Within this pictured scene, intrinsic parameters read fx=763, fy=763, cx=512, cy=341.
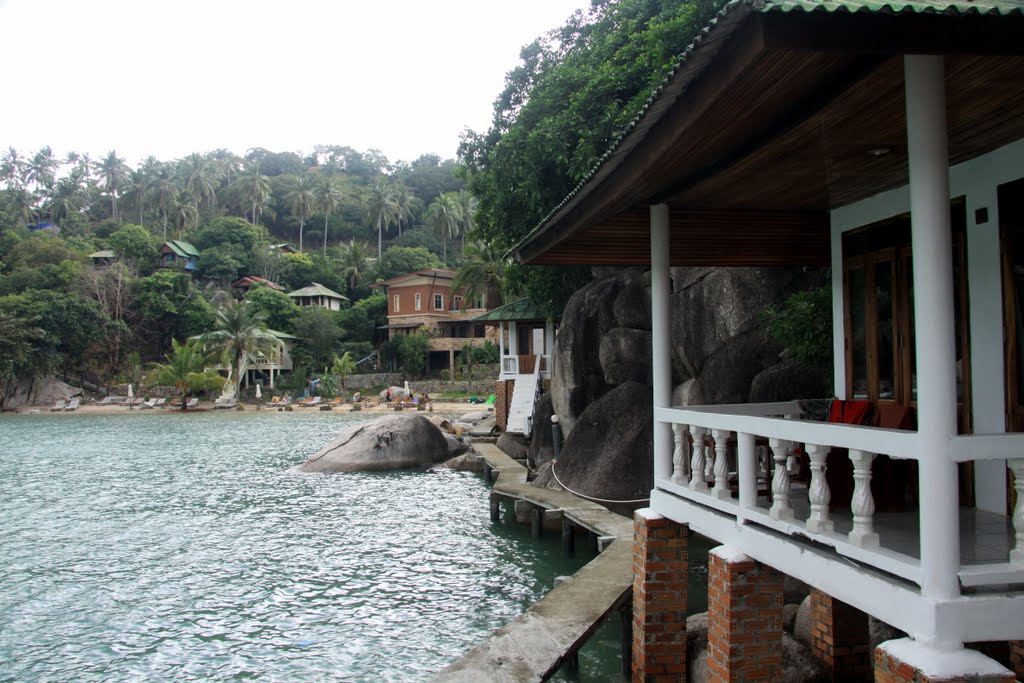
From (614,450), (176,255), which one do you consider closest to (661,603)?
(614,450)

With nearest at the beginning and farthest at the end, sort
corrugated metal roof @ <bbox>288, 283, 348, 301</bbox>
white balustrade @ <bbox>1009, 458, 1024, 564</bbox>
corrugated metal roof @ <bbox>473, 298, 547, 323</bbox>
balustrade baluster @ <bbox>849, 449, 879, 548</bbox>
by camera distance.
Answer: white balustrade @ <bbox>1009, 458, 1024, 564</bbox>
balustrade baluster @ <bbox>849, 449, 879, 548</bbox>
corrugated metal roof @ <bbox>473, 298, 547, 323</bbox>
corrugated metal roof @ <bbox>288, 283, 348, 301</bbox>

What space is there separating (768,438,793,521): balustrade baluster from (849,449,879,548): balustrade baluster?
2.47 feet

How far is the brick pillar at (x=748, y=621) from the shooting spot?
18.1 feet

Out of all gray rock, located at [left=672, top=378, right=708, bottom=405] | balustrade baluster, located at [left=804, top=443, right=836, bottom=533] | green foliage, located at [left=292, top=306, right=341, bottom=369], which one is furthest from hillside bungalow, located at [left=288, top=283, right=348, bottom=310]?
balustrade baluster, located at [left=804, top=443, right=836, bottom=533]

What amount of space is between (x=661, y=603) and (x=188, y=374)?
5090 cm

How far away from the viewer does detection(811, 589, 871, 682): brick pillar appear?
21.3 feet

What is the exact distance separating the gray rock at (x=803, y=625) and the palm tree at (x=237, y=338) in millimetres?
49976

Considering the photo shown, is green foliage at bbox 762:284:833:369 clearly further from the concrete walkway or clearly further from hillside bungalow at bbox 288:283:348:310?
hillside bungalow at bbox 288:283:348:310

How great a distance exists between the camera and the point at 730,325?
12922mm

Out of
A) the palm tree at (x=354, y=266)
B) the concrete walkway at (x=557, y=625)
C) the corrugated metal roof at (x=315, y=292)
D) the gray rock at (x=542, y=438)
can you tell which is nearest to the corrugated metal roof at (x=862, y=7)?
the concrete walkway at (x=557, y=625)

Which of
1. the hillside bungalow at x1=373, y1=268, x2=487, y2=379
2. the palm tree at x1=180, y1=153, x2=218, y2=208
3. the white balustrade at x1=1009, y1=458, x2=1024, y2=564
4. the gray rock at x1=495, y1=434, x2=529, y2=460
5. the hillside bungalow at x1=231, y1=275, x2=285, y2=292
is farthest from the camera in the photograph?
the palm tree at x1=180, y1=153, x2=218, y2=208

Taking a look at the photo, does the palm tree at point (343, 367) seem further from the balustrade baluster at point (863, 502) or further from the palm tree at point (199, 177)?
the balustrade baluster at point (863, 502)

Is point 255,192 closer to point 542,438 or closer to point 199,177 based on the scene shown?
point 199,177

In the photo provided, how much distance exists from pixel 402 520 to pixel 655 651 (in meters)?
10.3
